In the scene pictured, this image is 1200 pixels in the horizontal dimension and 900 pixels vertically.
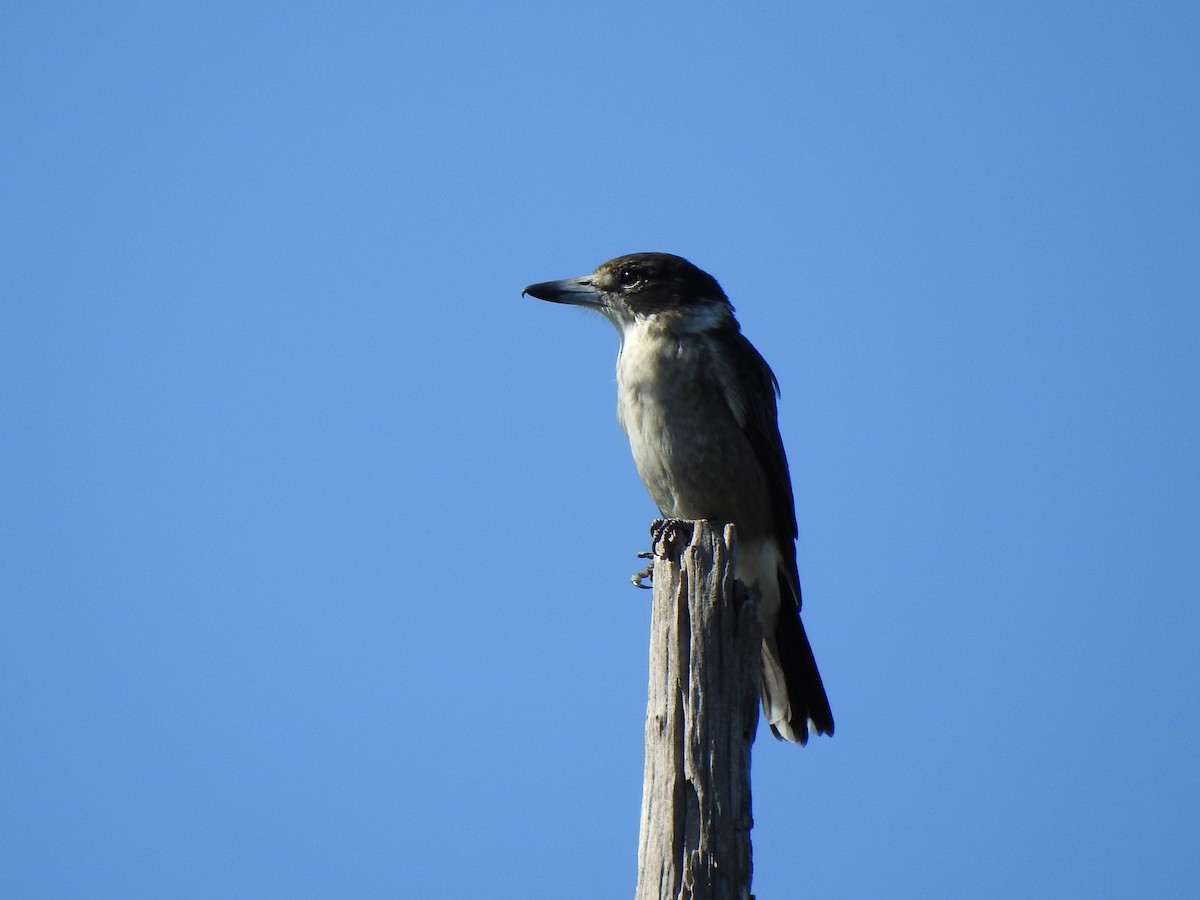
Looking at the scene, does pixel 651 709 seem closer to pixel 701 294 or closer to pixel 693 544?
pixel 693 544

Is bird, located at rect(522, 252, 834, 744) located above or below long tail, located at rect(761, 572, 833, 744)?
above

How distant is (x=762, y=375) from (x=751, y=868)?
2884 millimetres

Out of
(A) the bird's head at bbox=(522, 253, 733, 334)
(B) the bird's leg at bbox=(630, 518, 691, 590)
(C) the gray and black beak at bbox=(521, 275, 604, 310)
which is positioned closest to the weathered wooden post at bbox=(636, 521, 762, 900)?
(B) the bird's leg at bbox=(630, 518, 691, 590)

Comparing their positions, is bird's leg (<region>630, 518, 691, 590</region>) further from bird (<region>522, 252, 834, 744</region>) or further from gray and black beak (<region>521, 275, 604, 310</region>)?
gray and black beak (<region>521, 275, 604, 310</region>)

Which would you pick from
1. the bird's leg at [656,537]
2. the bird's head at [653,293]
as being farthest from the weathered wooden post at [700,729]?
the bird's head at [653,293]

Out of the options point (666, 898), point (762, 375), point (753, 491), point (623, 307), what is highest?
point (623, 307)

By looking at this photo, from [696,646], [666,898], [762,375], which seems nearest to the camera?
[666,898]

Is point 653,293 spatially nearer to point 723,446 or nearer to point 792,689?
point 723,446

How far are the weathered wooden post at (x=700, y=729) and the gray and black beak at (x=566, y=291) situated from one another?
103 inches

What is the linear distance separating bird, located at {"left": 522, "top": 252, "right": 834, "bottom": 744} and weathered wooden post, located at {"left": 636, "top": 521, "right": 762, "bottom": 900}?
1.63m

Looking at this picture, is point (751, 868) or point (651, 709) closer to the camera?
point (751, 868)

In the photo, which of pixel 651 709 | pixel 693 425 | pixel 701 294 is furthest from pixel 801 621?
pixel 651 709

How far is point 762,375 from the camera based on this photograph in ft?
19.4

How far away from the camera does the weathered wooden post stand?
11.3ft
